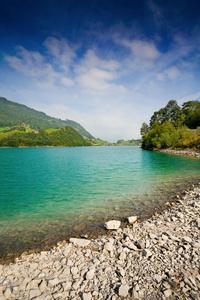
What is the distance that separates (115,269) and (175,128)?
4577 inches

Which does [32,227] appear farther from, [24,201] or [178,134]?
[178,134]

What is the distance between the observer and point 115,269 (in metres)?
5.18

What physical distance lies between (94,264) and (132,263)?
1477 millimetres

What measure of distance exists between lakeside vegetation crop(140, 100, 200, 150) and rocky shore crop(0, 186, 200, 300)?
69246 millimetres

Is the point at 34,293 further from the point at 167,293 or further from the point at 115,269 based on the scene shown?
the point at 167,293

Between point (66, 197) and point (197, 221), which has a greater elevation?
point (197, 221)

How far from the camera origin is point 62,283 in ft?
15.2

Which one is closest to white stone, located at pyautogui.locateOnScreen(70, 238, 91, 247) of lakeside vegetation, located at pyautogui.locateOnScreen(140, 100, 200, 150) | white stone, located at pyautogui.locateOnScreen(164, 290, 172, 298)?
white stone, located at pyautogui.locateOnScreen(164, 290, 172, 298)

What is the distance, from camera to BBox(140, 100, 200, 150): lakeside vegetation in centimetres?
7312

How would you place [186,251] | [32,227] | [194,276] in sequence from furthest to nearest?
[32,227] < [186,251] < [194,276]

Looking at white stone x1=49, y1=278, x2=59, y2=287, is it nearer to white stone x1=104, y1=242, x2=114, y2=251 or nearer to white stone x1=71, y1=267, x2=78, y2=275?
white stone x1=71, y1=267, x2=78, y2=275

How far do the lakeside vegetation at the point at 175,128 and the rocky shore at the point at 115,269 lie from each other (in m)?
69.2

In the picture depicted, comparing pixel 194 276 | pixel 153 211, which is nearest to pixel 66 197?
pixel 153 211

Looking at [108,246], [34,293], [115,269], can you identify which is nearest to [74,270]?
[34,293]
